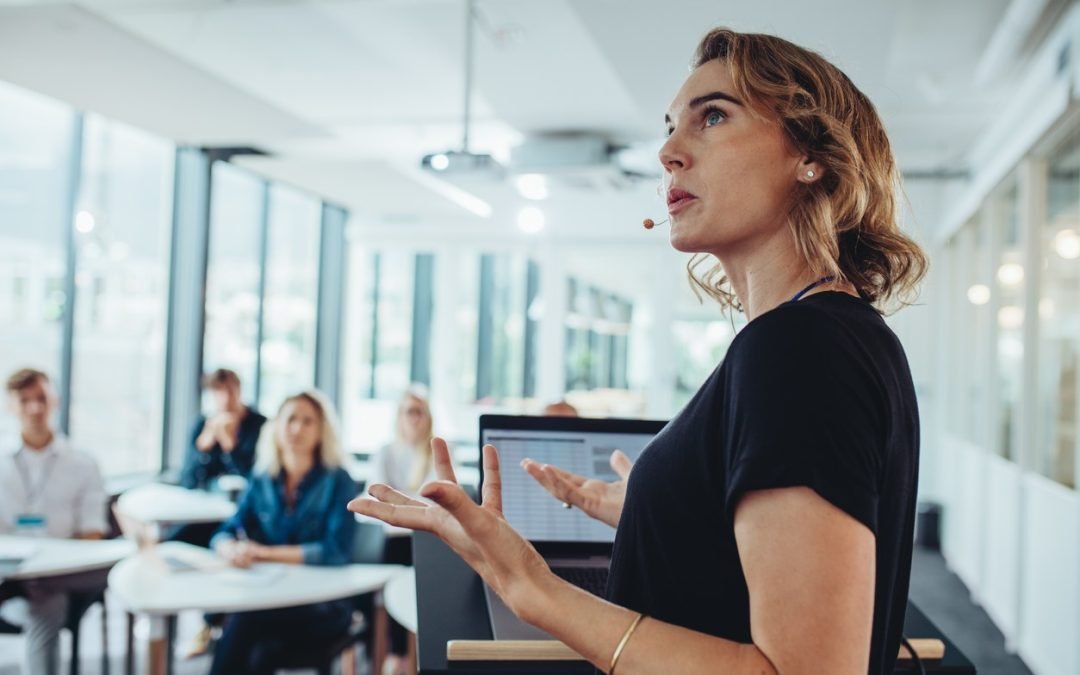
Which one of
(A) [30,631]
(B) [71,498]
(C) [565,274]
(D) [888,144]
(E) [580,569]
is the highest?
(C) [565,274]

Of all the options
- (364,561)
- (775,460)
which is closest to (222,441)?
(364,561)

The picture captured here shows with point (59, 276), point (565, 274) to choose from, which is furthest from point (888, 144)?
point (565, 274)

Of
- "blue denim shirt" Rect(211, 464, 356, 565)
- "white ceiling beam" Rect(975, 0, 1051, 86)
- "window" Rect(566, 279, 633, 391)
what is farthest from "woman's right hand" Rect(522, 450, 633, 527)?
"window" Rect(566, 279, 633, 391)

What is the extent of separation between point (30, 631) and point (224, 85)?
9.69 feet

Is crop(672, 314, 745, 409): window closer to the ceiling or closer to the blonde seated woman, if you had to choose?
the ceiling

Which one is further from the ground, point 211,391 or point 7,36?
point 7,36

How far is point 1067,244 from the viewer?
4.33m

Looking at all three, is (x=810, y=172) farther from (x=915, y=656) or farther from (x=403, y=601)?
(x=403, y=601)

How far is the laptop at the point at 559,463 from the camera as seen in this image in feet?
5.28

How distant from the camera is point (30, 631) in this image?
3.68 meters

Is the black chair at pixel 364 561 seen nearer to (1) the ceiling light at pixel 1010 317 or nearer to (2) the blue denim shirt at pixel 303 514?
(2) the blue denim shirt at pixel 303 514

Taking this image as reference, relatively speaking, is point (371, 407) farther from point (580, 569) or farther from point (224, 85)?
point (580, 569)

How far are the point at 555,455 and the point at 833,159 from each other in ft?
2.83

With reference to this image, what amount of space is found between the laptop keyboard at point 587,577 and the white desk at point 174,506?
358cm
